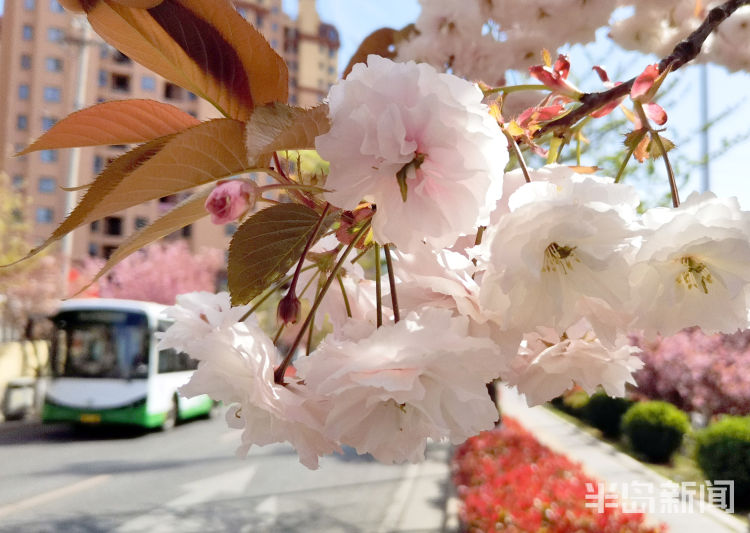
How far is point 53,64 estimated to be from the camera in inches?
1037

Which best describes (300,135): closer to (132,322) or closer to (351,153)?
(351,153)

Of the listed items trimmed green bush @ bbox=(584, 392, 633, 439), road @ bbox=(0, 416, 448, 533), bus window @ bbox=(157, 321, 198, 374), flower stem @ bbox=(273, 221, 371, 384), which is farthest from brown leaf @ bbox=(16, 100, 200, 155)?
trimmed green bush @ bbox=(584, 392, 633, 439)

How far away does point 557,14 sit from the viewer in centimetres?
97

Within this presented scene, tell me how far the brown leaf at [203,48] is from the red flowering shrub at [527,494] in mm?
3435

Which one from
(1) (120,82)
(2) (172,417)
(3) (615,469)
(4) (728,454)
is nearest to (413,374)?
(4) (728,454)

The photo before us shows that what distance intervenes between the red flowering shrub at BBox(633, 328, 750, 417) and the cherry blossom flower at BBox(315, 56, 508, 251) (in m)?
6.86

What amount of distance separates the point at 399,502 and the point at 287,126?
5954 mm

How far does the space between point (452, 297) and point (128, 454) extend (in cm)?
876

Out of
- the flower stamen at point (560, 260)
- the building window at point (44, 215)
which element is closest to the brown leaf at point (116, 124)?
the flower stamen at point (560, 260)

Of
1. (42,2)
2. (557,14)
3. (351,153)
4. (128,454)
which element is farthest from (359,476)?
(42,2)

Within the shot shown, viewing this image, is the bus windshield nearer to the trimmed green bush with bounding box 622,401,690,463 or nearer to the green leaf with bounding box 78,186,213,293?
the trimmed green bush with bounding box 622,401,690,463

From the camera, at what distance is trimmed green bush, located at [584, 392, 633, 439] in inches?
348

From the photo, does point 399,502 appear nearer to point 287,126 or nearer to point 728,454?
point 728,454

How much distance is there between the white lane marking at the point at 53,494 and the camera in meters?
5.75
